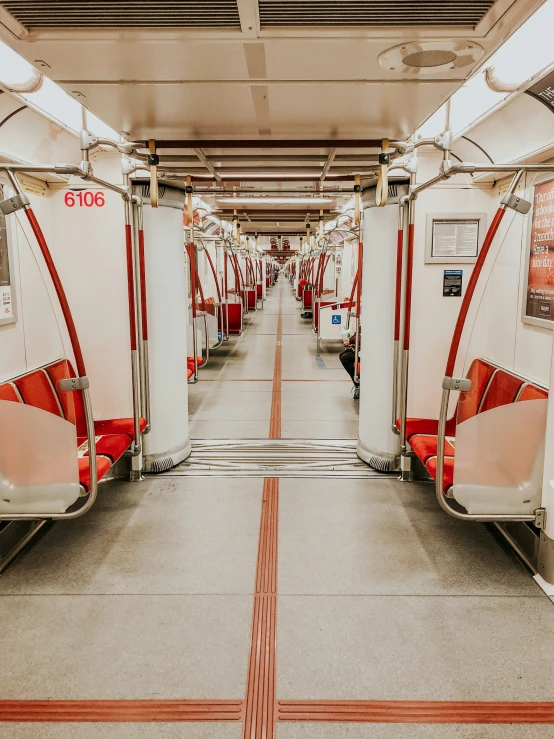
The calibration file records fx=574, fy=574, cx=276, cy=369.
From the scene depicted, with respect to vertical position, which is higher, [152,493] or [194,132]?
[194,132]

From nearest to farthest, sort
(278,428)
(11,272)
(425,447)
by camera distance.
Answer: (11,272) → (425,447) → (278,428)

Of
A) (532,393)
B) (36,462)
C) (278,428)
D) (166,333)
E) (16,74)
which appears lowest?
(278,428)

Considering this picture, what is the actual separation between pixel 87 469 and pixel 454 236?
3.22m

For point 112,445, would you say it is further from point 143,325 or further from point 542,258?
point 542,258

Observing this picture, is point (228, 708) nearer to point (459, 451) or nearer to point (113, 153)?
point (459, 451)

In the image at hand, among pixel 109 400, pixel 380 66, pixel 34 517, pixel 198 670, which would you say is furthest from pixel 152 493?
pixel 380 66

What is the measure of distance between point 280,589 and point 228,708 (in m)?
0.89

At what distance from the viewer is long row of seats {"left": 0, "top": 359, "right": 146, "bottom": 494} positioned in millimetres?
3607

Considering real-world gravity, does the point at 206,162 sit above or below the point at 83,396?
above

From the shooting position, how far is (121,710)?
2.24m

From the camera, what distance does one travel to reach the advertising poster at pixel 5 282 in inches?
149

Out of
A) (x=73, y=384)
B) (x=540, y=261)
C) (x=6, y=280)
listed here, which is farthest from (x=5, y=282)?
(x=540, y=261)

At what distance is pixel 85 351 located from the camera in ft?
15.4

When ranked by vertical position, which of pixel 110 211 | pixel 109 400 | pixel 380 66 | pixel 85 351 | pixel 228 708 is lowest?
pixel 228 708
